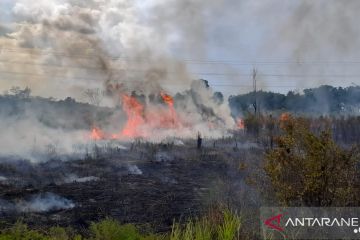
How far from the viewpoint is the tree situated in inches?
239

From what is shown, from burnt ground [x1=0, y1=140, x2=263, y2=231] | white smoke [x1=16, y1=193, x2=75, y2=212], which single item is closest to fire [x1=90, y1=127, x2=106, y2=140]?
burnt ground [x1=0, y1=140, x2=263, y2=231]

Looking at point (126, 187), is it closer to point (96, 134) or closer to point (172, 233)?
point (172, 233)

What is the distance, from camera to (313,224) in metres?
5.92

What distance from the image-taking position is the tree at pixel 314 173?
6070 millimetres

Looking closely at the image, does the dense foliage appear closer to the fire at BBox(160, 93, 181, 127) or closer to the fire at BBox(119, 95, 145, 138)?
the fire at BBox(160, 93, 181, 127)

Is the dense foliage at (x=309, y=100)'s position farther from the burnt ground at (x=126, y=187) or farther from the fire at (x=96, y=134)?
the burnt ground at (x=126, y=187)

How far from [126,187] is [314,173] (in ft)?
30.6

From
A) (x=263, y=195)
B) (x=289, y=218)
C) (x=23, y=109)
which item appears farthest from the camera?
(x=23, y=109)

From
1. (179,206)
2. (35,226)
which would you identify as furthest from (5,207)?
(179,206)

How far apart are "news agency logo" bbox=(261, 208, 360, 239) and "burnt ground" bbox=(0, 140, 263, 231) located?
1.91 metres

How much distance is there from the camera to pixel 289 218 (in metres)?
6.09

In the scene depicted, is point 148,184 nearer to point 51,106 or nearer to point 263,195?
point 263,195

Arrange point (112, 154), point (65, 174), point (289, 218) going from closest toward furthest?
point (289, 218)
point (65, 174)
point (112, 154)

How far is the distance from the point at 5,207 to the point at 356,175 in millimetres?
9482
